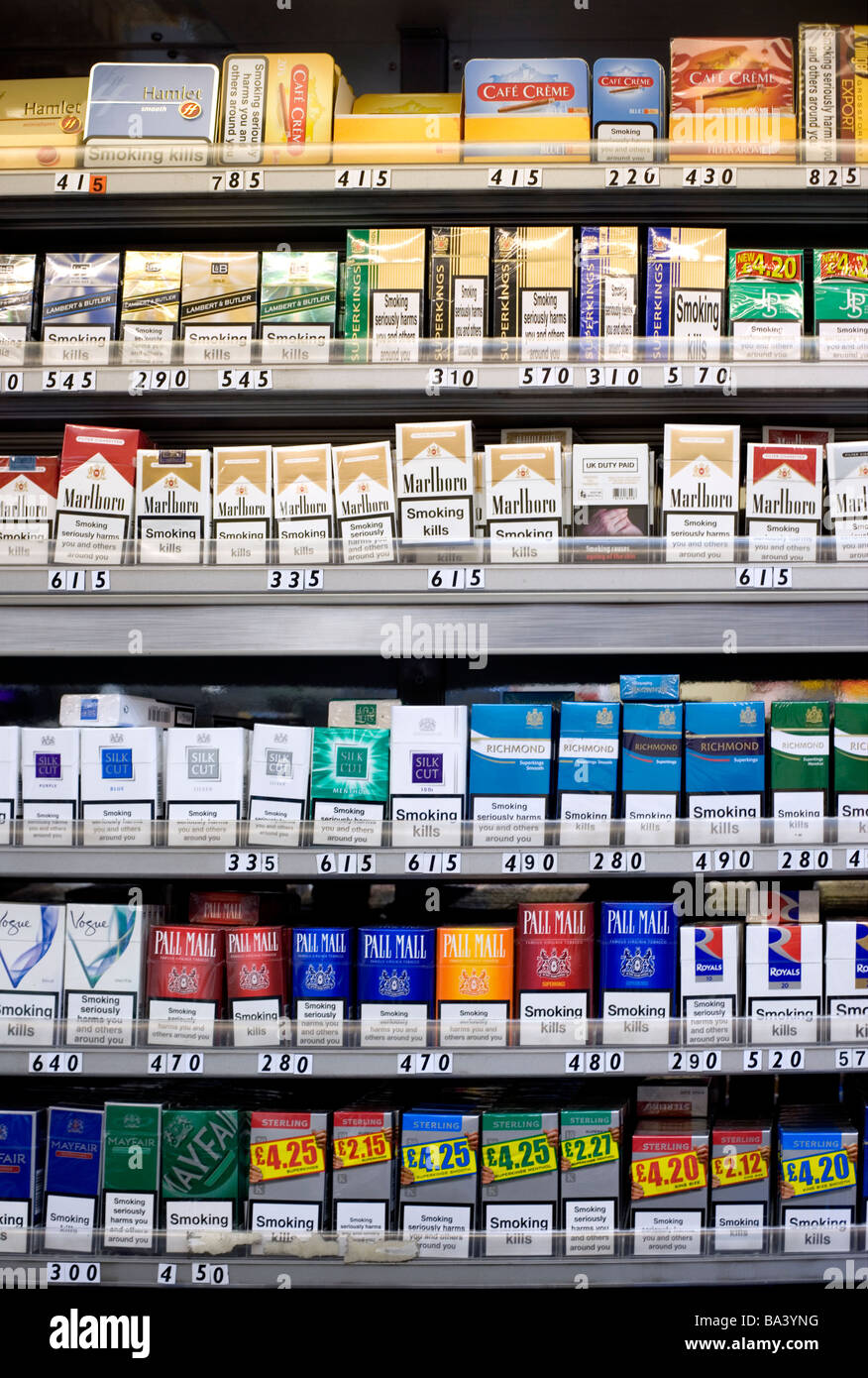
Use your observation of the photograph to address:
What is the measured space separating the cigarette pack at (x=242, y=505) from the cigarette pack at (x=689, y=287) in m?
0.83

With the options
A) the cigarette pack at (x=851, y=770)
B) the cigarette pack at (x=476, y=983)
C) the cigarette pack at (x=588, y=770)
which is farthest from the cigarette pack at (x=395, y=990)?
the cigarette pack at (x=851, y=770)

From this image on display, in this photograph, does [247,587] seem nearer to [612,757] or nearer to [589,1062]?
[612,757]

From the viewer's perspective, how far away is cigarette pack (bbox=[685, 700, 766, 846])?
206cm

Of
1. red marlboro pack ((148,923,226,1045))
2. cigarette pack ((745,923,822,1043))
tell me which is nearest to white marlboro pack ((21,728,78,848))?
red marlboro pack ((148,923,226,1045))

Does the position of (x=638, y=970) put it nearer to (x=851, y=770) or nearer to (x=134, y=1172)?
(x=851, y=770)

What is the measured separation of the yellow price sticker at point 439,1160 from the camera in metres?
2.02

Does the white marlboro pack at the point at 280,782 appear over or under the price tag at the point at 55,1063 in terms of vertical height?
over

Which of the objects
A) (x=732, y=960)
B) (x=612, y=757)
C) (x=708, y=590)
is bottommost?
(x=732, y=960)

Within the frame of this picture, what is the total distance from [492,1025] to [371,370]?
129 cm

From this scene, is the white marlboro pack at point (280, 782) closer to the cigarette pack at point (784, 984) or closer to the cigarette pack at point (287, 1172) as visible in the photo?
the cigarette pack at point (287, 1172)

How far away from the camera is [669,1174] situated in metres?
2.02

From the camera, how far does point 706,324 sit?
2.16 meters

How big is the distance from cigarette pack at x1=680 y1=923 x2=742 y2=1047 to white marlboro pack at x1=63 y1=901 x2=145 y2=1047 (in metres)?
1.04
